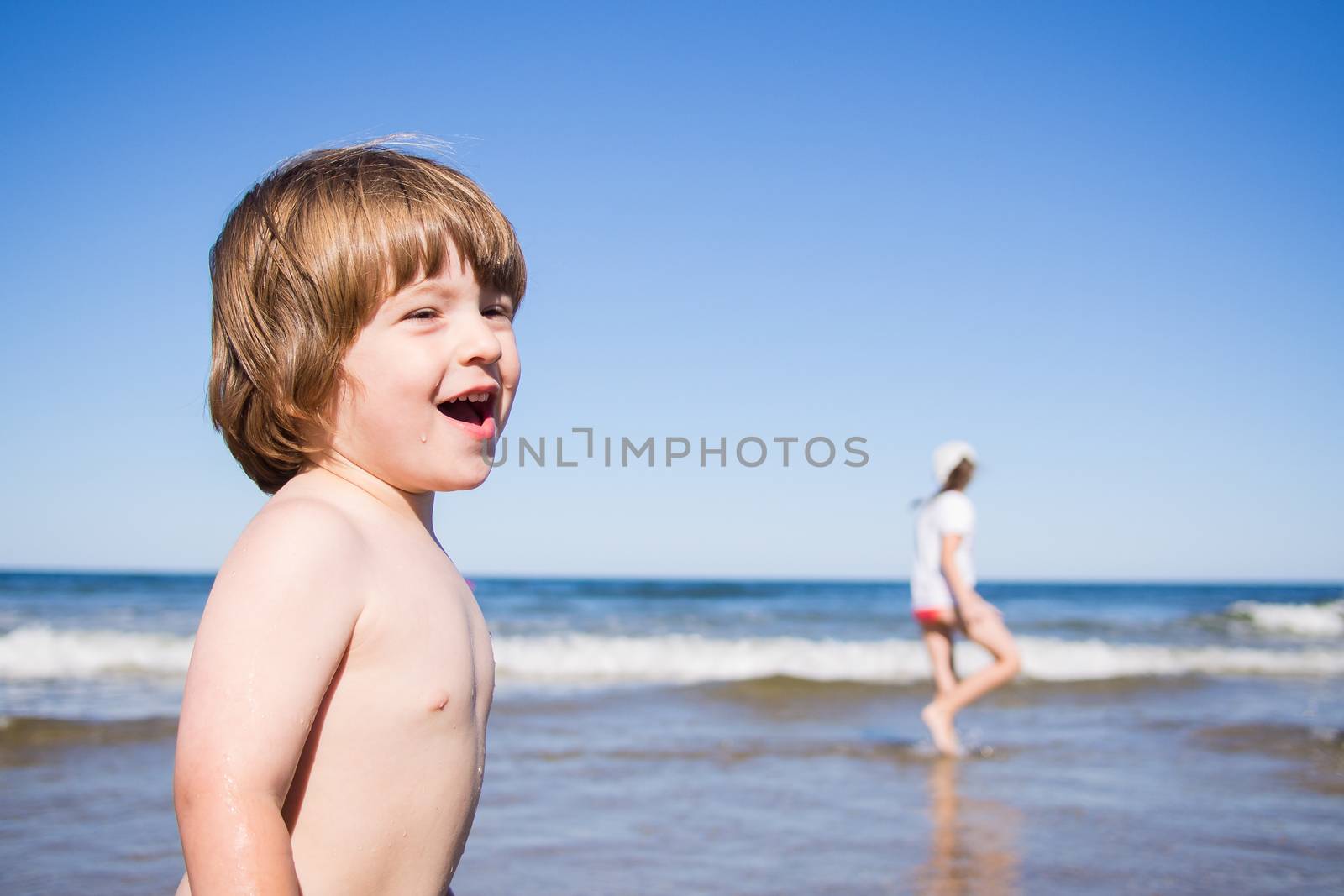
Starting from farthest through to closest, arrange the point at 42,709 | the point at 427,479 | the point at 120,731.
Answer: the point at 42,709 → the point at 120,731 → the point at 427,479

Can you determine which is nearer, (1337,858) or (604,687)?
(1337,858)

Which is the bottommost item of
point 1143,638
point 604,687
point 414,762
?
point 1143,638

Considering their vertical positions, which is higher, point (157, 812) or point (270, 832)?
point (270, 832)

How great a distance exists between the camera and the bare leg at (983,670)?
586 cm

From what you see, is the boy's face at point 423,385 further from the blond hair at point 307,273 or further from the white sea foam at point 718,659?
the white sea foam at point 718,659

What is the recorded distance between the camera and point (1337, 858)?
3.82 metres

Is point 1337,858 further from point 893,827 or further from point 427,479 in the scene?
Answer: point 427,479

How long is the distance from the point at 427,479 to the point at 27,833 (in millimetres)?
3756

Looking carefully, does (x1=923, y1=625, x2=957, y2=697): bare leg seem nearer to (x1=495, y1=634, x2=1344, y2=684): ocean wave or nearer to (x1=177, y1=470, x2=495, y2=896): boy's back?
(x1=495, y1=634, x2=1344, y2=684): ocean wave

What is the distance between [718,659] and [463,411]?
11449 millimetres

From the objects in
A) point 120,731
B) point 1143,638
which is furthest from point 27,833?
point 1143,638

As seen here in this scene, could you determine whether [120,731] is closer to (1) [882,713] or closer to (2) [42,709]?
(2) [42,709]

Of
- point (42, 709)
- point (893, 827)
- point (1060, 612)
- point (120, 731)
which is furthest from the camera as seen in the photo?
point (1060, 612)

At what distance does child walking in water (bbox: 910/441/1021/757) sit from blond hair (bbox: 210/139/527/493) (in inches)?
199
